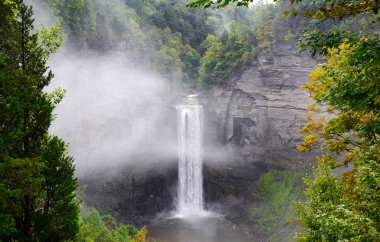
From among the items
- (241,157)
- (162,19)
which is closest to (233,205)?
(241,157)

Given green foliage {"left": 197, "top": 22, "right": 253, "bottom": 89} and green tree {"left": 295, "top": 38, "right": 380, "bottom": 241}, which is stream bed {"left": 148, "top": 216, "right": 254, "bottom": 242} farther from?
green tree {"left": 295, "top": 38, "right": 380, "bottom": 241}

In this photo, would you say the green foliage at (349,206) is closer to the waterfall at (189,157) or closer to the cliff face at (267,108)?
the cliff face at (267,108)

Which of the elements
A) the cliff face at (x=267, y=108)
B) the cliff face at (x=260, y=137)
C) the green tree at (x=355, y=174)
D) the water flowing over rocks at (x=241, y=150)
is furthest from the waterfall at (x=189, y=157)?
the green tree at (x=355, y=174)

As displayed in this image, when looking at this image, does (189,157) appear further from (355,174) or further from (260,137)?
(355,174)

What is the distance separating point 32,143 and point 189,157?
3738 cm

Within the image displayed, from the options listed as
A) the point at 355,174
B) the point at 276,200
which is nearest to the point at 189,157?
the point at 276,200

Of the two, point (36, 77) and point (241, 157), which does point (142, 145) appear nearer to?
point (241, 157)

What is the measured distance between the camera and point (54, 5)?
1650 inches

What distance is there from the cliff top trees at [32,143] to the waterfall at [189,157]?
36.0 m

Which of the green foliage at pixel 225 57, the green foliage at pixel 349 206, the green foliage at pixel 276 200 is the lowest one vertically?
the green foliage at pixel 276 200

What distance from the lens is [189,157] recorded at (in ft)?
157

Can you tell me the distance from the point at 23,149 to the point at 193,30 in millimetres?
68514

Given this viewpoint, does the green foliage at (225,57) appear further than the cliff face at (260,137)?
Yes

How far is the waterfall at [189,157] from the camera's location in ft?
155
